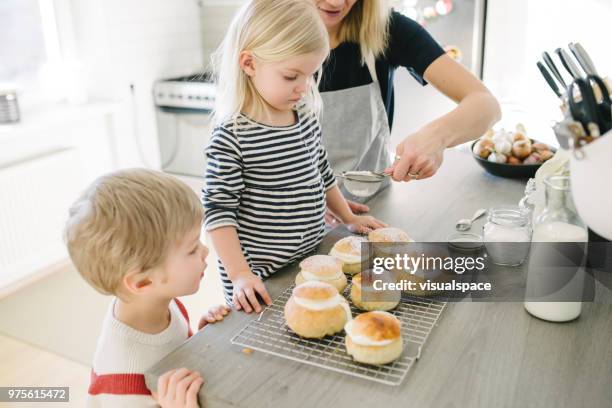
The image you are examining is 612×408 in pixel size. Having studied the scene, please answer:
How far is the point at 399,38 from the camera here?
4.93 feet

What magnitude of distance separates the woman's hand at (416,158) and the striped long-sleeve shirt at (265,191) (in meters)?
0.20

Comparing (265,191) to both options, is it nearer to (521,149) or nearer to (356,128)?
(356,128)

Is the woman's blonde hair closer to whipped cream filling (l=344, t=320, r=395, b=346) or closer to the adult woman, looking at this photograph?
the adult woman

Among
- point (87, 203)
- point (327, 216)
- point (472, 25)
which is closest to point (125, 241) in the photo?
point (87, 203)

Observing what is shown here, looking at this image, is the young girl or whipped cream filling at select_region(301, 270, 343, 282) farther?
the young girl

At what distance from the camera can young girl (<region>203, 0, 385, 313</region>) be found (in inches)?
44.3

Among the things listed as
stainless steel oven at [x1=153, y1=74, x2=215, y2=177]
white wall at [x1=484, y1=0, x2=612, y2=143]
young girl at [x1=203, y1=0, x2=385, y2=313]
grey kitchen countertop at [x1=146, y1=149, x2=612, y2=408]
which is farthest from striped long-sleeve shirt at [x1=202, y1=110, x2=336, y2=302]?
stainless steel oven at [x1=153, y1=74, x2=215, y2=177]

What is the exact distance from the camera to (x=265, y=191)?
4.04 feet

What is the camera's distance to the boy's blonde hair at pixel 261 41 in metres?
1.11

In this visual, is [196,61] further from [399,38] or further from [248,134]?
[248,134]

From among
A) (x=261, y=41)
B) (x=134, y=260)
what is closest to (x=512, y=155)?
(x=261, y=41)

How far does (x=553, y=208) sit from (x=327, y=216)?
610mm

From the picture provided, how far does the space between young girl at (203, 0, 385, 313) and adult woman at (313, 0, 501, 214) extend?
21cm

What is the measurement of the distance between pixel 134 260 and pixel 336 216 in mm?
609
